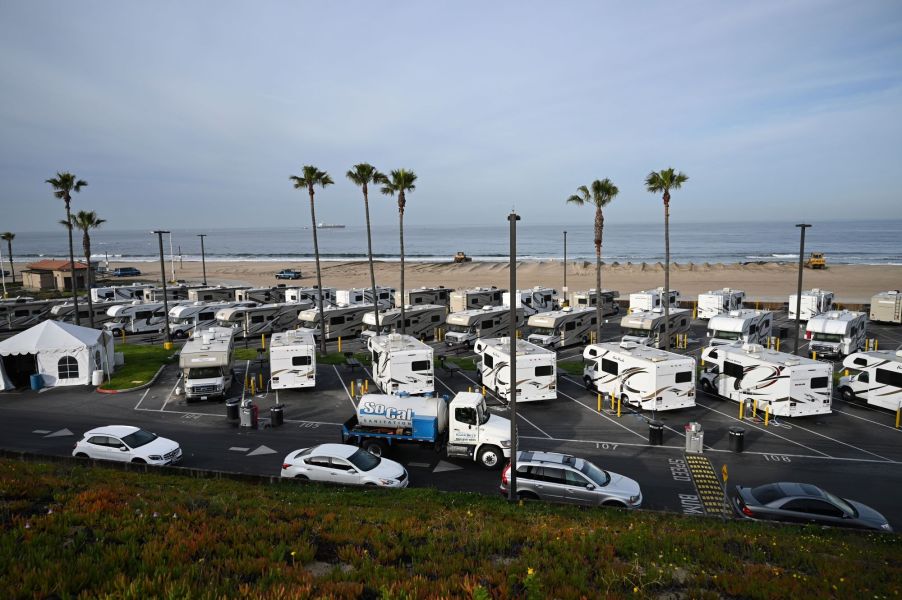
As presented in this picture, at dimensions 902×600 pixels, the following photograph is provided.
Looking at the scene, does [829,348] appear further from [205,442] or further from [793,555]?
[205,442]

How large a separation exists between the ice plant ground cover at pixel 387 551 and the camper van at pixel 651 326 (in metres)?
22.3

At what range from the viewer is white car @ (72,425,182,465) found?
57.5 feet

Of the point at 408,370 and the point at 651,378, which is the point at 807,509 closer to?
the point at 651,378

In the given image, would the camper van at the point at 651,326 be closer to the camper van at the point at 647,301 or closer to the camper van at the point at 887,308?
the camper van at the point at 647,301

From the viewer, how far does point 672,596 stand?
8.35 metres

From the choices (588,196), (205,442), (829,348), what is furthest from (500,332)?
(205,442)

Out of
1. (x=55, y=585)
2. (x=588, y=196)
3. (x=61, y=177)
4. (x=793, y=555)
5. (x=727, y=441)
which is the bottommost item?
(x=727, y=441)

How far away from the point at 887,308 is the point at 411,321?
36.7 m

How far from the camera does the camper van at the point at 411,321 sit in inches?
1478

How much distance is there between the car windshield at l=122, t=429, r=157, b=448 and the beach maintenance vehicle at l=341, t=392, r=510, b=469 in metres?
6.37

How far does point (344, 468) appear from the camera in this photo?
629 inches

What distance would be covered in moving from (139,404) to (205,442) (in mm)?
7001

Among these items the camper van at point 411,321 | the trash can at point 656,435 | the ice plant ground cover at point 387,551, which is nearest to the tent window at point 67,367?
the camper van at point 411,321

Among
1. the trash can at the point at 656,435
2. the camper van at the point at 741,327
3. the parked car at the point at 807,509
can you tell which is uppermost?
the camper van at the point at 741,327
